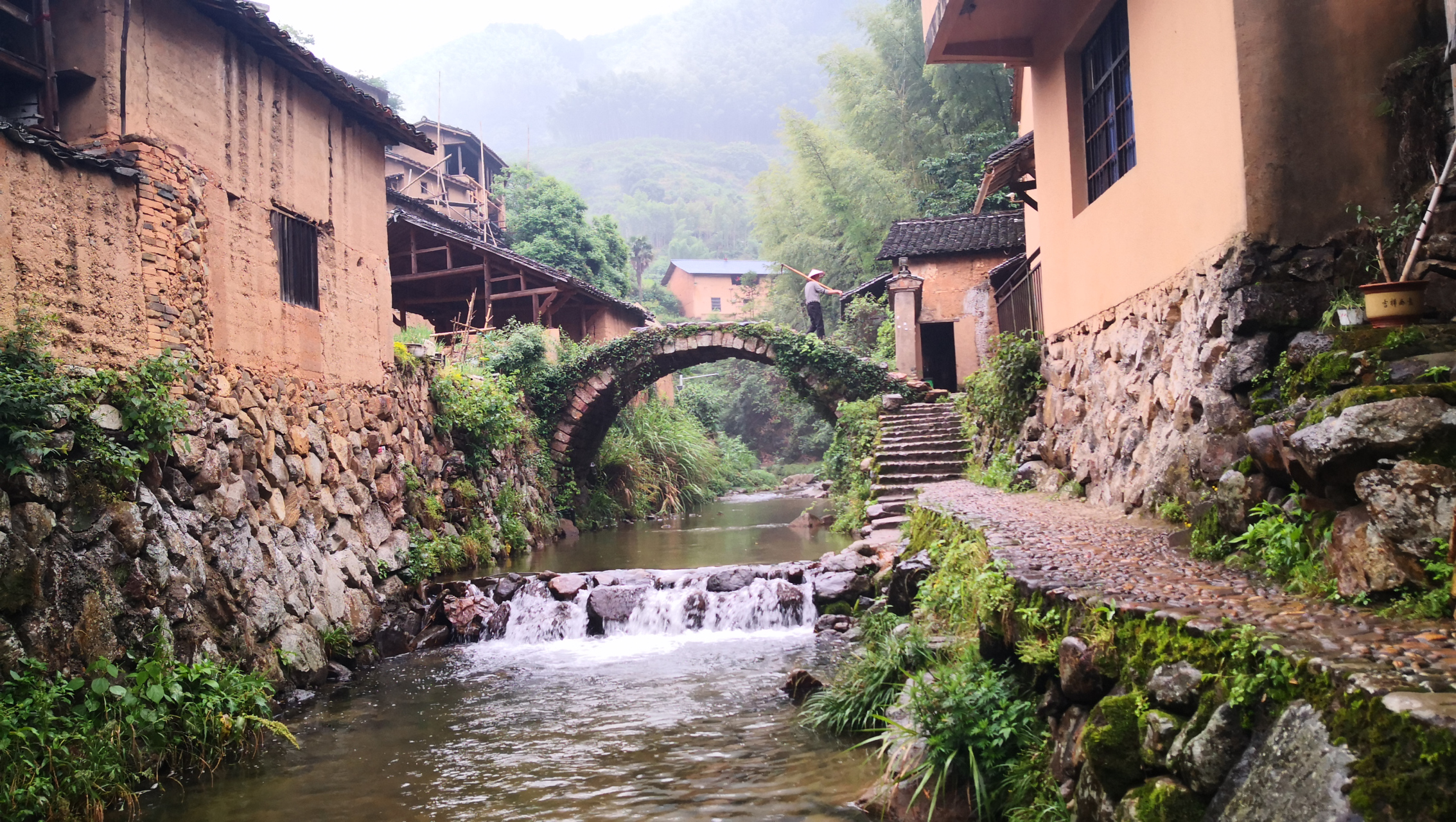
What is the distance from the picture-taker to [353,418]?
1053 centimetres

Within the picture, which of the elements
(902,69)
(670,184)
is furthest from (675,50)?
(902,69)

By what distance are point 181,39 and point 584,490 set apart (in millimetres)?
11947

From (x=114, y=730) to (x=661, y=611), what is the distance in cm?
545

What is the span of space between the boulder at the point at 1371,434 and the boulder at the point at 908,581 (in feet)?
13.7

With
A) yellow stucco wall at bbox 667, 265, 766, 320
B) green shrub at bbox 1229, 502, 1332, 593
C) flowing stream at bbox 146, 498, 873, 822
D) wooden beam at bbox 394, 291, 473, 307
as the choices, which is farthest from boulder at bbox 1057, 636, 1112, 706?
yellow stucco wall at bbox 667, 265, 766, 320

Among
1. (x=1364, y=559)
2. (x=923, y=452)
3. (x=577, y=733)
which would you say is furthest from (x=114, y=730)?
(x=923, y=452)

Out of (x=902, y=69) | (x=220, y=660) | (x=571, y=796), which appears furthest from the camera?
(x=902, y=69)

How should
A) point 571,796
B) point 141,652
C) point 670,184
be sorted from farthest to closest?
point 670,184 < point 141,652 < point 571,796

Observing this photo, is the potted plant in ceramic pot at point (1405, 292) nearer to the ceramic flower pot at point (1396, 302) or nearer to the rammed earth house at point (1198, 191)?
the ceramic flower pot at point (1396, 302)

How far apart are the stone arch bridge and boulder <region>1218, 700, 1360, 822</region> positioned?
1501 cm

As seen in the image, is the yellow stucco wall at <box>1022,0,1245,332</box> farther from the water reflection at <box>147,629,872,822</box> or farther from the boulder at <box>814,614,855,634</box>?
the water reflection at <box>147,629,872,822</box>

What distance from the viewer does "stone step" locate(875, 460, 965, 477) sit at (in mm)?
13203

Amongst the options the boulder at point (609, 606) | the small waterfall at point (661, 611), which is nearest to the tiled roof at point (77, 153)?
the small waterfall at point (661, 611)

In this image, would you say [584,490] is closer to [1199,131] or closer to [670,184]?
[1199,131]
